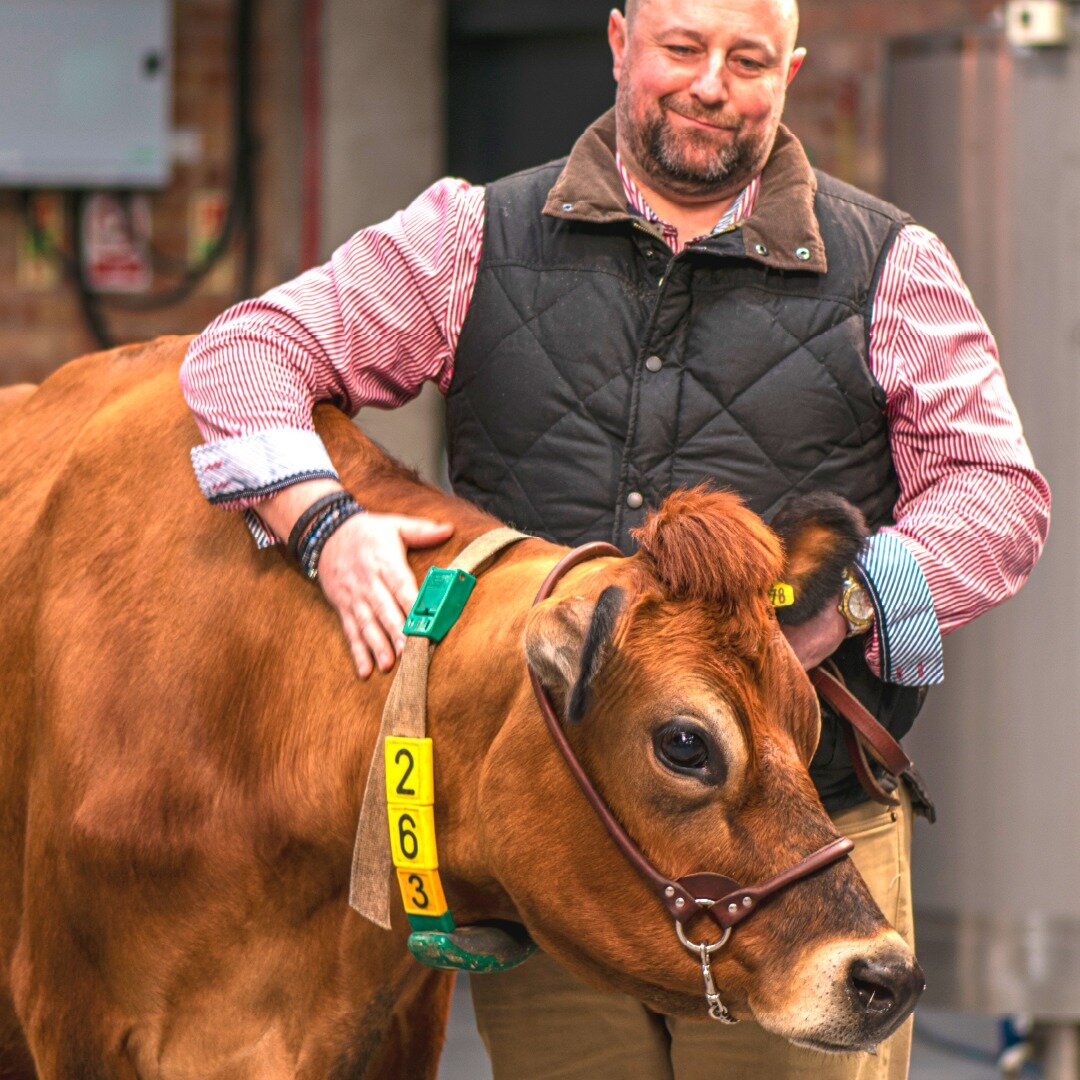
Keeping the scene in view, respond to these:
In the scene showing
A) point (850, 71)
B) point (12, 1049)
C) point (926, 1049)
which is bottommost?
point (926, 1049)

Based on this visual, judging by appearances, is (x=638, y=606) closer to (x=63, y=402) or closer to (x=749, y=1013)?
(x=749, y=1013)

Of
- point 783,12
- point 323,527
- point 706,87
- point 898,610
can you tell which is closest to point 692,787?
point 898,610

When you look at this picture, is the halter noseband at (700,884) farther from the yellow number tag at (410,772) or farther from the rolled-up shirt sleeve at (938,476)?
the rolled-up shirt sleeve at (938,476)

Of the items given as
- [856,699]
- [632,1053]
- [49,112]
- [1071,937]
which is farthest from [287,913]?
[49,112]

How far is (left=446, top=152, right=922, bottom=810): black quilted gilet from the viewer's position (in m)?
2.47

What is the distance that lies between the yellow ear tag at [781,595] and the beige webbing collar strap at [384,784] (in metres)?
0.34

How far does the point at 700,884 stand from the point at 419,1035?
32.1 inches

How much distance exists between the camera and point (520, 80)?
6766 millimetres

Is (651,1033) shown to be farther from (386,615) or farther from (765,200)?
A: (765,200)

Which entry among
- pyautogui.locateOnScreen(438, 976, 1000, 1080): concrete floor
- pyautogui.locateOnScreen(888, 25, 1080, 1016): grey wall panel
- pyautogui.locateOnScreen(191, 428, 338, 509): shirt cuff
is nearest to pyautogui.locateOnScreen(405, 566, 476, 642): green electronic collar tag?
pyautogui.locateOnScreen(191, 428, 338, 509): shirt cuff

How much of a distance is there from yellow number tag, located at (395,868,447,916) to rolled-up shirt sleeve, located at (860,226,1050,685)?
0.61 metres

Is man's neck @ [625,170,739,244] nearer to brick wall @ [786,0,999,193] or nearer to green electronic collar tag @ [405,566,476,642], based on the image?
green electronic collar tag @ [405,566,476,642]

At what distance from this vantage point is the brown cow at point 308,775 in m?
1.96

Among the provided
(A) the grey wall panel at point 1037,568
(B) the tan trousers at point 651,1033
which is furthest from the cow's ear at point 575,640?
(A) the grey wall panel at point 1037,568
